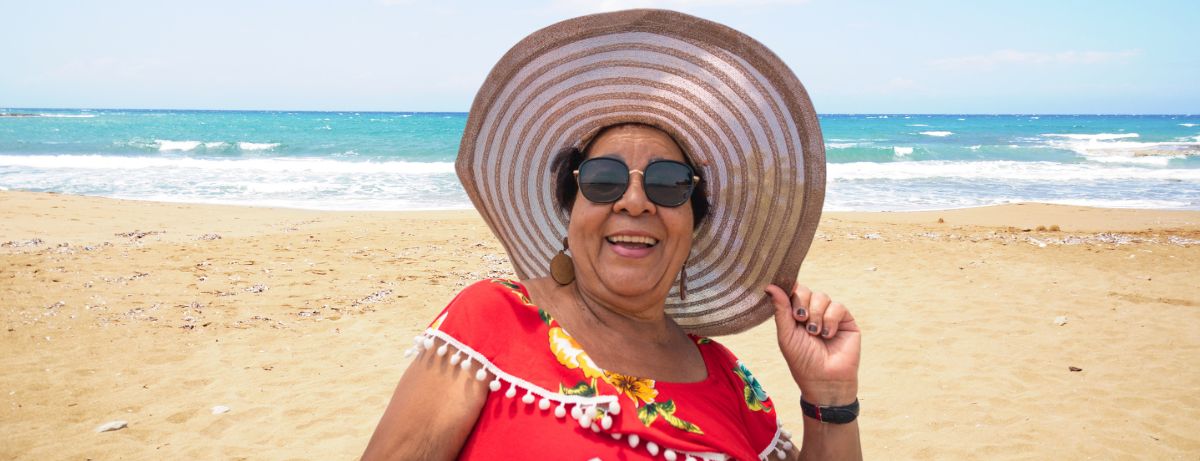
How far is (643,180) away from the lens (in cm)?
167

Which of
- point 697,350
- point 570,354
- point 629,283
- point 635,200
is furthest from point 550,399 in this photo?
point 697,350

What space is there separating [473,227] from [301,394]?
22.2 feet

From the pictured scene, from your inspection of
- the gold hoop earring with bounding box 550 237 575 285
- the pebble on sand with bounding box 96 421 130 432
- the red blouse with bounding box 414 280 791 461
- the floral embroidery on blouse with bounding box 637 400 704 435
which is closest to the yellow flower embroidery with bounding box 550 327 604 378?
the red blouse with bounding box 414 280 791 461

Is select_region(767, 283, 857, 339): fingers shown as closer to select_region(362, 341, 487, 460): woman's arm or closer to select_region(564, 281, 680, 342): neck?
select_region(564, 281, 680, 342): neck

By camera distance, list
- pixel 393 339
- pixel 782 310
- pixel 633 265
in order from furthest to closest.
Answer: pixel 393 339 → pixel 782 310 → pixel 633 265

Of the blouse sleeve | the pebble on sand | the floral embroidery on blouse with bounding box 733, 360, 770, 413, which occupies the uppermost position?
the blouse sleeve

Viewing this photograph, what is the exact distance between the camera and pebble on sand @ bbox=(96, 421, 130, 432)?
12.9ft

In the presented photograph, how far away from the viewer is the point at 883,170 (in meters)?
25.4

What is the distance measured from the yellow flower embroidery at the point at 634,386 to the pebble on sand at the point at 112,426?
3.61 m

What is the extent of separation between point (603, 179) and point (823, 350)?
0.66 metres

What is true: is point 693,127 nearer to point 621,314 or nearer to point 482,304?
point 621,314

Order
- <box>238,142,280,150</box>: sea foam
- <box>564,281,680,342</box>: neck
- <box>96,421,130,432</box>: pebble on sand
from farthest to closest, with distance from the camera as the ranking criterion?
<box>238,142,280,150</box>: sea foam
<box>96,421,130,432</box>: pebble on sand
<box>564,281,680,342</box>: neck

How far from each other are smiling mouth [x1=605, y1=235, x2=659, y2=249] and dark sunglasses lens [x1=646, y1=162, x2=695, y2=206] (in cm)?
9

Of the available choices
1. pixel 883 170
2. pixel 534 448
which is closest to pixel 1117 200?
pixel 883 170
